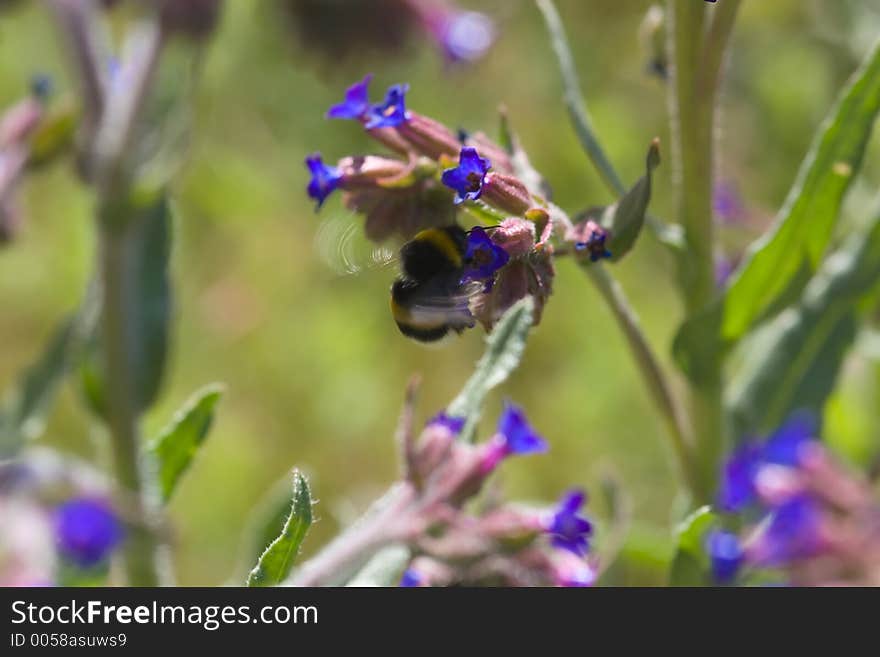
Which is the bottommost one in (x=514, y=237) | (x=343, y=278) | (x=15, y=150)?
(x=514, y=237)

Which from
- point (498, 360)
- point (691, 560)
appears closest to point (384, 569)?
point (498, 360)

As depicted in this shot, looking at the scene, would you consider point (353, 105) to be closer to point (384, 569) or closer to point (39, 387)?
point (384, 569)

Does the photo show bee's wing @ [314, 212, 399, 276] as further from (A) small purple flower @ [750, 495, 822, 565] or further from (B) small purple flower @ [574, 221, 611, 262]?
(A) small purple flower @ [750, 495, 822, 565]

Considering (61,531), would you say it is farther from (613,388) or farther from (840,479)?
(613,388)

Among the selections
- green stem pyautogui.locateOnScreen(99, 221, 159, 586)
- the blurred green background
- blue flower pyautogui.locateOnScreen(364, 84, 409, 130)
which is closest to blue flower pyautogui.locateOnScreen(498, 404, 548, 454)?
blue flower pyautogui.locateOnScreen(364, 84, 409, 130)

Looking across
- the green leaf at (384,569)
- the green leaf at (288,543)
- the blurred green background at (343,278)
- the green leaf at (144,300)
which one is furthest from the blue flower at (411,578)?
the blurred green background at (343,278)
